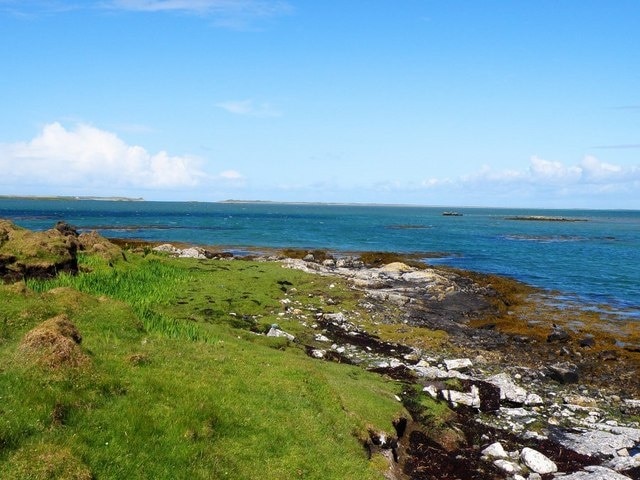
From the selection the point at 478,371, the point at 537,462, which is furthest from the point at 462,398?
the point at 478,371

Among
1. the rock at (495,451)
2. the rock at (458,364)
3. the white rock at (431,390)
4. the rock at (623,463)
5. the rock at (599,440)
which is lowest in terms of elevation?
the rock at (599,440)

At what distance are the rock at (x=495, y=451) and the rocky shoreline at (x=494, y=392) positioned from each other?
0.04 metres

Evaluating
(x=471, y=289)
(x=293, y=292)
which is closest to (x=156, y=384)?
(x=293, y=292)

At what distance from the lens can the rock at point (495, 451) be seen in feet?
63.6

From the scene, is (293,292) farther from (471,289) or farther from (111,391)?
(111,391)

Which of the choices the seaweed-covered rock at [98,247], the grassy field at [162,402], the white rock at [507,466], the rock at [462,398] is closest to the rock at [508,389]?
the rock at [462,398]

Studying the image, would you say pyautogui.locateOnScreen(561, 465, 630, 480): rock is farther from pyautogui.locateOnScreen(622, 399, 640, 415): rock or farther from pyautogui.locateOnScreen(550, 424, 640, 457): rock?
pyautogui.locateOnScreen(622, 399, 640, 415): rock

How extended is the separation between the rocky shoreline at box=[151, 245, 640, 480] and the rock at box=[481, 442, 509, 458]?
37 mm

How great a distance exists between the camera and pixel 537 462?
741 inches

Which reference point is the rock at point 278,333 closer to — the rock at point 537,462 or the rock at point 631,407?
the rock at point 537,462

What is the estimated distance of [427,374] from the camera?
2762 cm

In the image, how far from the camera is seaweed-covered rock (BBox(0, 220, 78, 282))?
30.9 m

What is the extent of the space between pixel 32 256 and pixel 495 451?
92.3 feet

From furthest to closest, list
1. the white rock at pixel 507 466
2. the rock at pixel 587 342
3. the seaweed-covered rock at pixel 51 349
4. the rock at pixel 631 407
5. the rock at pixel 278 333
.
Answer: the rock at pixel 587 342
the rock at pixel 278 333
the rock at pixel 631 407
the white rock at pixel 507 466
the seaweed-covered rock at pixel 51 349
